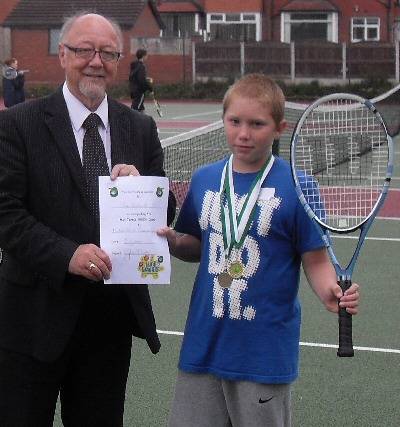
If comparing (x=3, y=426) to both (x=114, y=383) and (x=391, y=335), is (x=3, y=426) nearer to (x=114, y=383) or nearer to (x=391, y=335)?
(x=114, y=383)

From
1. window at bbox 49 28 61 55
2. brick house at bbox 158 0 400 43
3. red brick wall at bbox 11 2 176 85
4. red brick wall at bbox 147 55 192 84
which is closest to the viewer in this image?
red brick wall at bbox 147 55 192 84

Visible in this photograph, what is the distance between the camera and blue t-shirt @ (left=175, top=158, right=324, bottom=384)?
11.8 feet

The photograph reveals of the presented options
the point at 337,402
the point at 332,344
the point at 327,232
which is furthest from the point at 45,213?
the point at 332,344

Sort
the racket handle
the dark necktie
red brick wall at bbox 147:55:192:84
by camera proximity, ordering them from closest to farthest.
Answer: the racket handle, the dark necktie, red brick wall at bbox 147:55:192:84

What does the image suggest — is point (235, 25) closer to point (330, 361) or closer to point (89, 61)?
point (330, 361)

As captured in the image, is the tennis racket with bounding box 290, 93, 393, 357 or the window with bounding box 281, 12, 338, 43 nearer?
the tennis racket with bounding box 290, 93, 393, 357

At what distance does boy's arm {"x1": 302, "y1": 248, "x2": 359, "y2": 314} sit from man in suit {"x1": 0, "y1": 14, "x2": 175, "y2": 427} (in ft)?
2.01

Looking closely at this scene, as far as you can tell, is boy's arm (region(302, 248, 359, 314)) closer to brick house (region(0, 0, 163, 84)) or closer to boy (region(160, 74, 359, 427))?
boy (region(160, 74, 359, 427))

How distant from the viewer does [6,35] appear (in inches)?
2035

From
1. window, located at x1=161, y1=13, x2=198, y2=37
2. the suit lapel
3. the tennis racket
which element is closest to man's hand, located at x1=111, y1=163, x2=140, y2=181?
the suit lapel

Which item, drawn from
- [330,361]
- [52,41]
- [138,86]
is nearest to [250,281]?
[330,361]

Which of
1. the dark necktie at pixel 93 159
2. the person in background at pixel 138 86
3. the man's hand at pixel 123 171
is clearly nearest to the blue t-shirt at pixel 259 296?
the man's hand at pixel 123 171

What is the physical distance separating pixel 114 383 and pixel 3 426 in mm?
417

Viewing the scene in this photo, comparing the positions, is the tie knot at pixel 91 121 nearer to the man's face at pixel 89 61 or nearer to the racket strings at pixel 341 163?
the man's face at pixel 89 61
